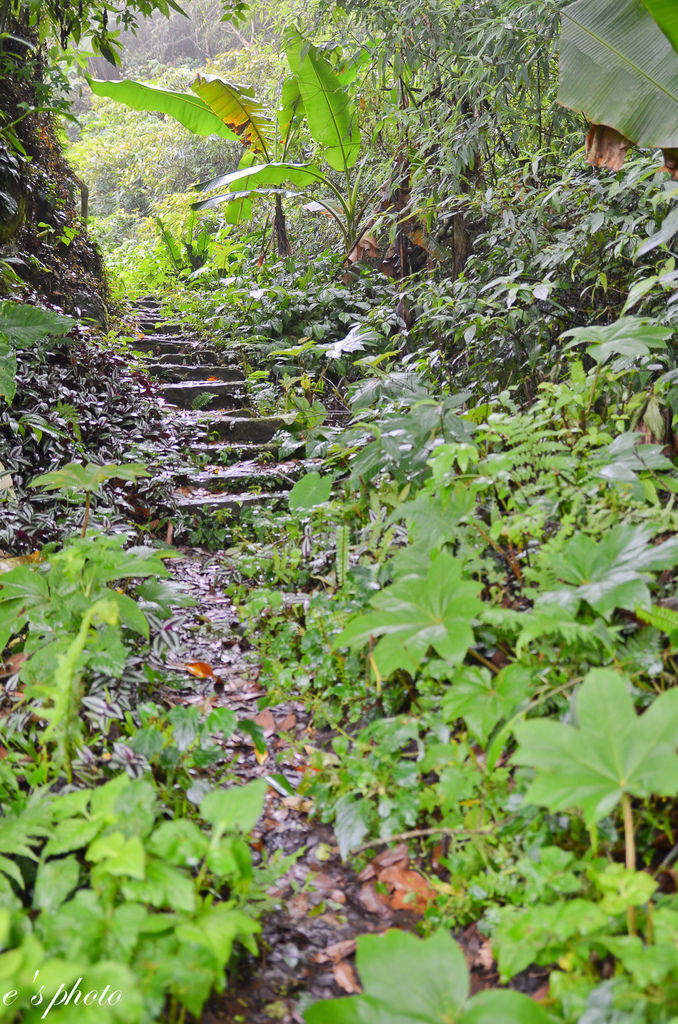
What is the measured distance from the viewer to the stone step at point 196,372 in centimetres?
612

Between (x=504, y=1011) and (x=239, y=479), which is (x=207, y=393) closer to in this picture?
(x=239, y=479)

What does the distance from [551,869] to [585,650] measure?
1.73 ft

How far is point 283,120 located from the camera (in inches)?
272

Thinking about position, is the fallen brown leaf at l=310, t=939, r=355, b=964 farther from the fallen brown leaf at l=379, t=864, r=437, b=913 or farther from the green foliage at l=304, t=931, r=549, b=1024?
the green foliage at l=304, t=931, r=549, b=1024

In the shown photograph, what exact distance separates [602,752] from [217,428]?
14.5 ft

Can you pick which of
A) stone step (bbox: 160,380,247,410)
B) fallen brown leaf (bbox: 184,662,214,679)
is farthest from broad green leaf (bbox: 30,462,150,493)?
stone step (bbox: 160,380,247,410)

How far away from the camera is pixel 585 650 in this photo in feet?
5.16

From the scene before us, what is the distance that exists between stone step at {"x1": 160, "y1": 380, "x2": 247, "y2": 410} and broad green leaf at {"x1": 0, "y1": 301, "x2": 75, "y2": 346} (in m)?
2.82

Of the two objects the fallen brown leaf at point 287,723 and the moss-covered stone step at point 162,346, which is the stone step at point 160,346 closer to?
the moss-covered stone step at point 162,346

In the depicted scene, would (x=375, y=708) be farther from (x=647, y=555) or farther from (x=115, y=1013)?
(x=115, y=1013)

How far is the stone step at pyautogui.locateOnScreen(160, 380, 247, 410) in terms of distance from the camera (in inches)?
225

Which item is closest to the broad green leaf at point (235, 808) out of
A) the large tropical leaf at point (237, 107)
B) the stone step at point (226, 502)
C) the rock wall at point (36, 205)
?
the stone step at point (226, 502)

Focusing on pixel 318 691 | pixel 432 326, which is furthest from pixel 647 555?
pixel 432 326

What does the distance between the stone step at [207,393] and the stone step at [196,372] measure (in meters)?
0.24
